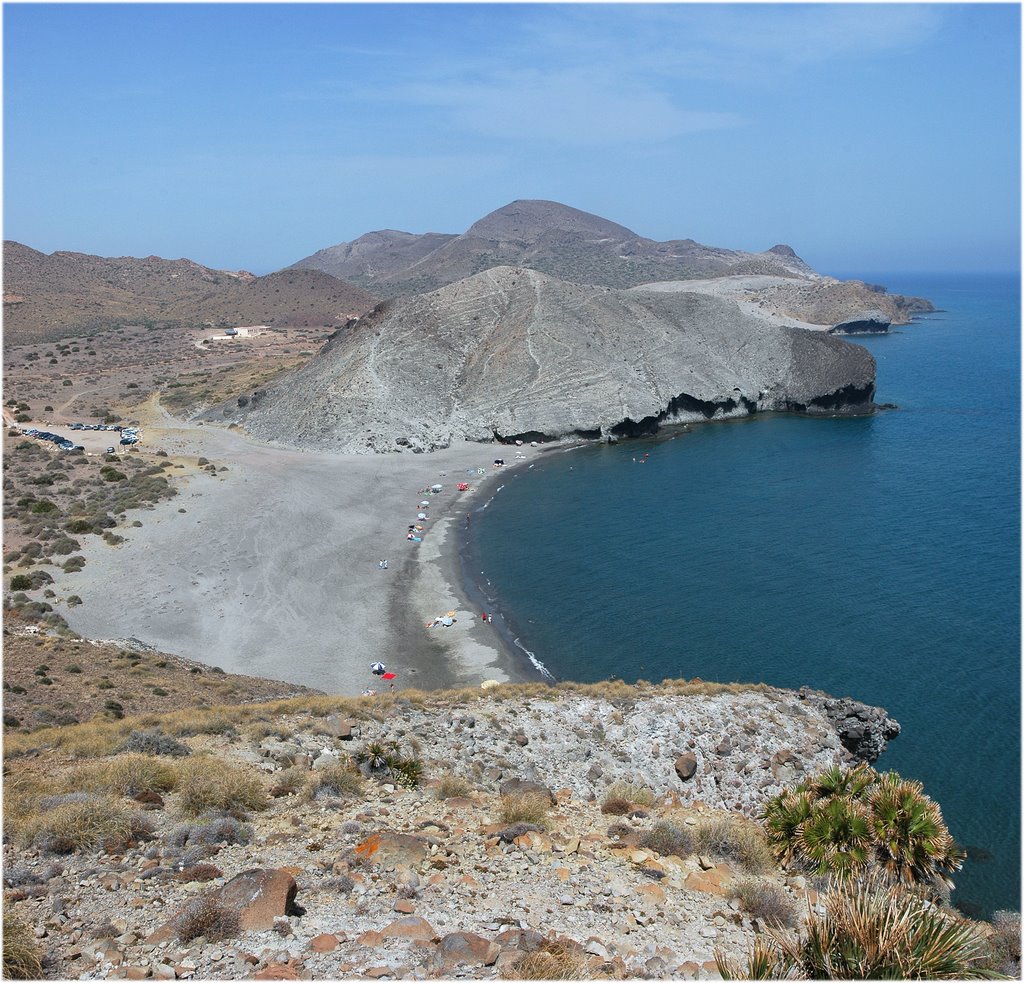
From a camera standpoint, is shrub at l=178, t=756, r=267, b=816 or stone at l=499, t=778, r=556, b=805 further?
stone at l=499, t=778, r=556, b=805

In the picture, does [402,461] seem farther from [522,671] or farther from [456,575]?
[522,671]

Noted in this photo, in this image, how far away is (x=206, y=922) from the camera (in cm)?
937

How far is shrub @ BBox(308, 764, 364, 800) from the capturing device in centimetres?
1448

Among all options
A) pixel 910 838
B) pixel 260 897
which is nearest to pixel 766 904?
pixel 910 838

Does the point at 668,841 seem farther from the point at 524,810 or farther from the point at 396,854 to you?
the point at 396,854

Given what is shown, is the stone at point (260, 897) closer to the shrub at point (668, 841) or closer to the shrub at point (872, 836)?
the shrub at point (668, 841)

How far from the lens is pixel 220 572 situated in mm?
42844

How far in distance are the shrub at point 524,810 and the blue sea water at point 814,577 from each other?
556 inches

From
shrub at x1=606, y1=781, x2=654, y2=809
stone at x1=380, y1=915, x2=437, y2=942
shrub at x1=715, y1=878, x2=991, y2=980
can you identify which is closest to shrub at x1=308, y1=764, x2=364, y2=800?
stone at x1=380, y1=915, x2=437, y2=942

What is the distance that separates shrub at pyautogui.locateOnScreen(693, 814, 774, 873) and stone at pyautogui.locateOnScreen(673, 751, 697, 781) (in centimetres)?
582

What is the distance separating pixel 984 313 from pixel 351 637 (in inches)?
8233

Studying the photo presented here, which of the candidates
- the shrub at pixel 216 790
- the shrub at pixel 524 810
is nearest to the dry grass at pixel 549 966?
the shrub at pixel 524 810

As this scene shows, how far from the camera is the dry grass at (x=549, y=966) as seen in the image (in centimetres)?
877

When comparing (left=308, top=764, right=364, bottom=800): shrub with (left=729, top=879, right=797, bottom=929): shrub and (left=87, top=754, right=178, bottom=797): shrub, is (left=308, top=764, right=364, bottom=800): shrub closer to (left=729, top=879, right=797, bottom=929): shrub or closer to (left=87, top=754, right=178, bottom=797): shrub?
(left=87, top=754, right=178, bottom=797): shrub
